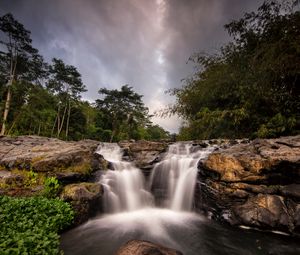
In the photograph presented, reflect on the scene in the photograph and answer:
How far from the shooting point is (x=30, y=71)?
20.4 m

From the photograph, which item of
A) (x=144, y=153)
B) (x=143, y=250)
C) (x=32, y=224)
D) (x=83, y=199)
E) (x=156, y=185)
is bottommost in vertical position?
(x=143, y=250)

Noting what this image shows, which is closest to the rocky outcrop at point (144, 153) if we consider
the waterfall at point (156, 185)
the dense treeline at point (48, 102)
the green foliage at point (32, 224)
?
the waterfall at point (156, 185)

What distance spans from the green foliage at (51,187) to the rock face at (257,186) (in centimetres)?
491

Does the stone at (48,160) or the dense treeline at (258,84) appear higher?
the dense treeline at (258,84)

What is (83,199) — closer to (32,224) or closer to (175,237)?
(32,224)

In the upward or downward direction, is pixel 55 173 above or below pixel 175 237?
above

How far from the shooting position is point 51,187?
6.34m

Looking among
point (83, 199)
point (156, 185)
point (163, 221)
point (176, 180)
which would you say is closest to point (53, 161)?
point (83, 199)

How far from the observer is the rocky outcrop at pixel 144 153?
9288 millimetres

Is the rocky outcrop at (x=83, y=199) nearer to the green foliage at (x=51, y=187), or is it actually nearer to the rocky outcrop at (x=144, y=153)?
the green foliage at (x=51, y=187)

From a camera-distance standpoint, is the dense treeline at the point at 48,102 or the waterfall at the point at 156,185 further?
the dense treeline at the point at 48,102

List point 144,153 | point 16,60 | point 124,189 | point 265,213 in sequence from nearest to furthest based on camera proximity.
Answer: point 265,213, point 124,189, point 144,153, point 16,60

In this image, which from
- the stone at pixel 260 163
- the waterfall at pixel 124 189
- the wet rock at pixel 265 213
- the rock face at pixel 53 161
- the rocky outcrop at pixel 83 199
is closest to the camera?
the wet rock at pixel 265 213

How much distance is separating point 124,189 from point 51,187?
2740 mm
